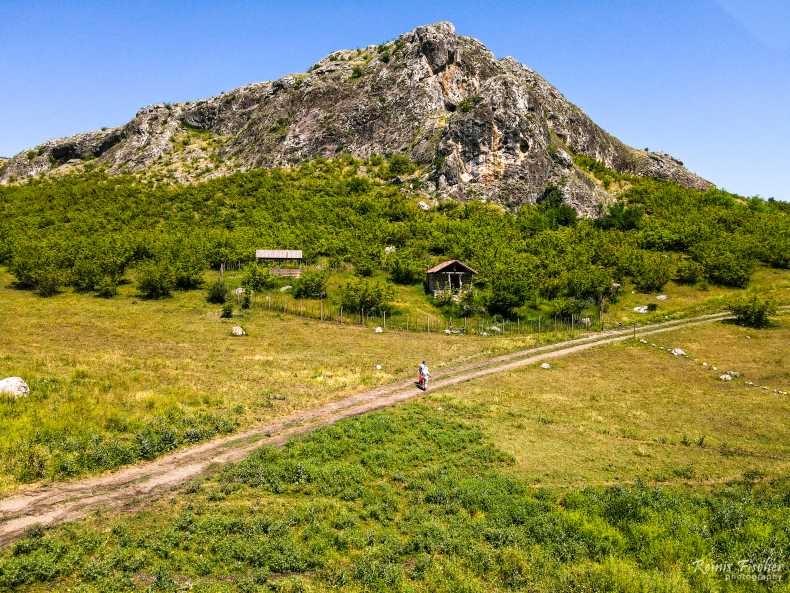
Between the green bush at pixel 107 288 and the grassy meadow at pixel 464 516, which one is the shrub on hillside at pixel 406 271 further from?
the grassy meadow at pixel 464 516

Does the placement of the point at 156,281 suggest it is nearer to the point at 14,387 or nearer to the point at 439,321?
the point at 439,321

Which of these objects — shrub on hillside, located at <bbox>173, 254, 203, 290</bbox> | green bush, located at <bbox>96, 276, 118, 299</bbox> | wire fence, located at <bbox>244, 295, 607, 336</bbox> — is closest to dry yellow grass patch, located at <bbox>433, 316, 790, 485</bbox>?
wire fence, located at <bbox>244, 295, 607, 336</bbox>

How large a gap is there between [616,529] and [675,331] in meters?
48.8

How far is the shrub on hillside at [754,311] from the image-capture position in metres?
56.8

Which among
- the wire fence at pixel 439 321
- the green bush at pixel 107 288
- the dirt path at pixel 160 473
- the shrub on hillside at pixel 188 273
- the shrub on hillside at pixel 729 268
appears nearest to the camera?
the dirt path at pixel 160 473

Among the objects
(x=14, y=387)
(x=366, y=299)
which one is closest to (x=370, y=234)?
(x=366, y=299)

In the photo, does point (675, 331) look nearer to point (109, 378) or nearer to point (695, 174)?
point (109, 378)

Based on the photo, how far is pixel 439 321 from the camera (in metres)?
66.6

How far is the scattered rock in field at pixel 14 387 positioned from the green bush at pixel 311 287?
4903cm

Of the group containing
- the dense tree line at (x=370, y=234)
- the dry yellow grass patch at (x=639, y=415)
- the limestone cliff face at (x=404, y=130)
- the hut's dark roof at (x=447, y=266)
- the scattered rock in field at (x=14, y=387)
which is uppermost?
the limestone cliff face at (x=404, y=130)

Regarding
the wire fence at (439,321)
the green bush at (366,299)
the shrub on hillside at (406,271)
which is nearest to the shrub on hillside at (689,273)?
the wire fence at (439,321)

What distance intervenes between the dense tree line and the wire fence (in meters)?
3.39

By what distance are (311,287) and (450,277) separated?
23041mm

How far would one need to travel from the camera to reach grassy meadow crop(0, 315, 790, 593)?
13.1 m
